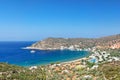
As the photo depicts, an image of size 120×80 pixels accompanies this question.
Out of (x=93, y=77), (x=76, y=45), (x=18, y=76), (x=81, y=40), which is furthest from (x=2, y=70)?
(x=81, y=40)

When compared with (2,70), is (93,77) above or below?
below

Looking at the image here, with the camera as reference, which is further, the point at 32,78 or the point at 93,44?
the point at 93,44

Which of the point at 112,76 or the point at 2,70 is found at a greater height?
the point at 2,70

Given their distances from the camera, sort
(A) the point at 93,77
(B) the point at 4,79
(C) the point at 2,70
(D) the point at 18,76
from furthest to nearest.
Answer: (A) the point at 93,77 → (C) the point at 2,70 → (D) the point at 18,76 → (B) the point at 4,79

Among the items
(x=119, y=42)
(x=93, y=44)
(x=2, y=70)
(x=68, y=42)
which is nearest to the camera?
(x=2, y=70)

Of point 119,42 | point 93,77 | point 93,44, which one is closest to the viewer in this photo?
point 93,77

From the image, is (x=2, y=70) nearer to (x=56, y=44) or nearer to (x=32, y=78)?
(x=32, y=78)

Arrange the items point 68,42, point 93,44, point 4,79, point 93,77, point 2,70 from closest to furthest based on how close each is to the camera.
Answer: point 4,79 → point 2,70 → point 93,77 → point 93,44 → point 68,42

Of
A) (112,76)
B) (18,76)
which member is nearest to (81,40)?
(112,76)

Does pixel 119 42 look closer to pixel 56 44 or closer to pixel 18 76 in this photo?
pixel 56 44
